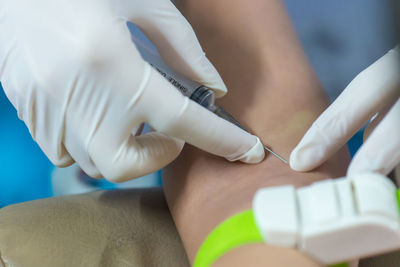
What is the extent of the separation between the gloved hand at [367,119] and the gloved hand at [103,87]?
11 centimetres

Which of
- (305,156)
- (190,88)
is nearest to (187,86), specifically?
(190,88)

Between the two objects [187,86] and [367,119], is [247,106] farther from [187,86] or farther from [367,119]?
[367,119]

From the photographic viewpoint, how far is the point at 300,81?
1031 mm

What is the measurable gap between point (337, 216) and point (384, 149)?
0.72 feet

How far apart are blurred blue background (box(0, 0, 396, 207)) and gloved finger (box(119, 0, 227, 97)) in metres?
0.65

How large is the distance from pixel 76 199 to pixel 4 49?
1.16 ft

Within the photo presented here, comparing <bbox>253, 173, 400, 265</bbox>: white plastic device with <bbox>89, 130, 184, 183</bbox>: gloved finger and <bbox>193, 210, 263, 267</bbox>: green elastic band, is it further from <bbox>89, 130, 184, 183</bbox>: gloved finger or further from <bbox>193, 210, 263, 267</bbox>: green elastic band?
<bbox>89, 130, 184, 183</bbox>: gloved finger

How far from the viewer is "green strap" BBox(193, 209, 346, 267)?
0.68 meters

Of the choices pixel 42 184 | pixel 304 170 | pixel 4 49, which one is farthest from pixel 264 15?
pixel 42 184

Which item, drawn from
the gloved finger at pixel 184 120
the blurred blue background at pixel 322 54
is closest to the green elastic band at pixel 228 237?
the gloved finger at pixel 184 120

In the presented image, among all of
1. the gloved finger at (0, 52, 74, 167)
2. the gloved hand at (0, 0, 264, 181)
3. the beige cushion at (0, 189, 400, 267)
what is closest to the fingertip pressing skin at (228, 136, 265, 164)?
the gloved hand at (0, 0, 264, 181)

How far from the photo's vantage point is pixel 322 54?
1.51 m

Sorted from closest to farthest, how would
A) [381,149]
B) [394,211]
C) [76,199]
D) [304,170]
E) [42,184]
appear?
[394,211], [381,149], [304,170], [76,199], [42,184]

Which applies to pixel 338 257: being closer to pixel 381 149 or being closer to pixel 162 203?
pixel 381 149
